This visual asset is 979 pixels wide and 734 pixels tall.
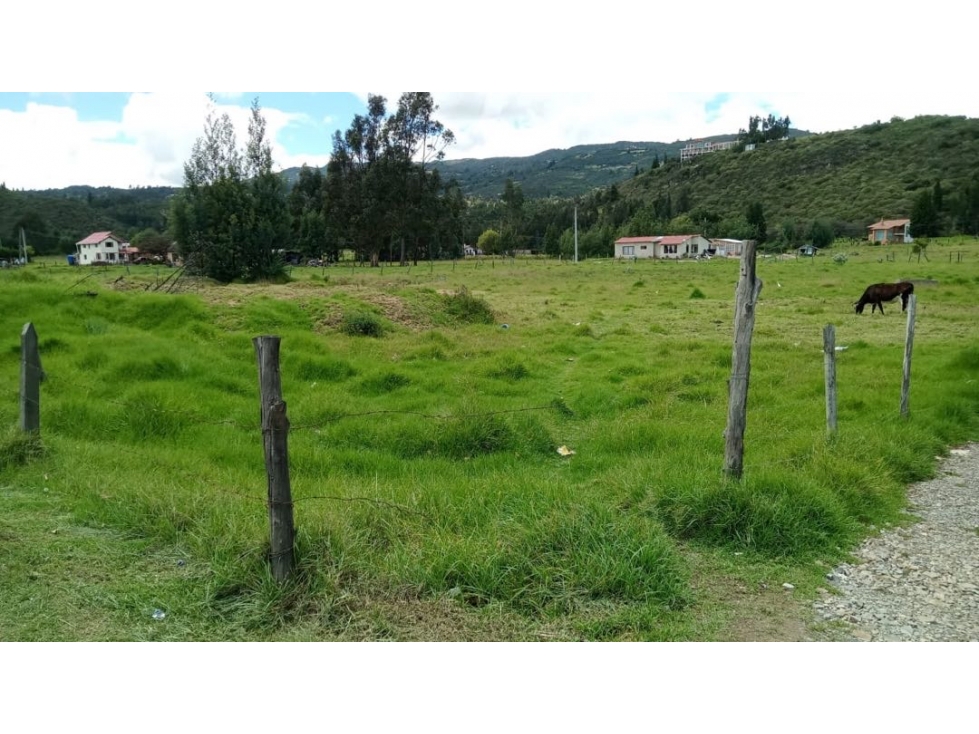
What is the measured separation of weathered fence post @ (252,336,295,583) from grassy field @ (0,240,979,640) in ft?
0.70

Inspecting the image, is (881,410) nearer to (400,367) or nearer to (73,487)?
(400,367)

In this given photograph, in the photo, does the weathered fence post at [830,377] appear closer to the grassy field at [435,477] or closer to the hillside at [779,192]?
the grassy field at [435,477]

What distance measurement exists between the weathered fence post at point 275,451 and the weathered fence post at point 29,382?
173 inches

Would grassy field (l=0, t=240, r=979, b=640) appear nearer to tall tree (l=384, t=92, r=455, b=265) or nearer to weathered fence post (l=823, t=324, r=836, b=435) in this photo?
weathered fence post (l=823, t=324, r=836, b=435)

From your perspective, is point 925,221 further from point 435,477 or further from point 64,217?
point 64,217

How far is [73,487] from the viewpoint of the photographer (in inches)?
Result: 245

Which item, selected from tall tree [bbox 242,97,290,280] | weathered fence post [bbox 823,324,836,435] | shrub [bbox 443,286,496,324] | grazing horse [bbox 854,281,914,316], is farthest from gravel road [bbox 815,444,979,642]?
tall tree [bbox 242,97,290,280]

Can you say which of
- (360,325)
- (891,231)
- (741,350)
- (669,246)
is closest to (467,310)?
(360,325)

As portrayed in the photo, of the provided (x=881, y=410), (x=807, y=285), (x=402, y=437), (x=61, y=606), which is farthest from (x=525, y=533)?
(x=807, y=285)

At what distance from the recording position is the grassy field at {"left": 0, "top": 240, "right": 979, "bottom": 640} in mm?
4262

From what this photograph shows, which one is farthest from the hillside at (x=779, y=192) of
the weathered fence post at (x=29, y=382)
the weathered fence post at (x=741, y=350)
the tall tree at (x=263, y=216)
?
the weathered fence post at (x=741, y=350)

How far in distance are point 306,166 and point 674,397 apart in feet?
217

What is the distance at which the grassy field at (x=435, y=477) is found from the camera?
4262mm

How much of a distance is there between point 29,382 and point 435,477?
446cm
